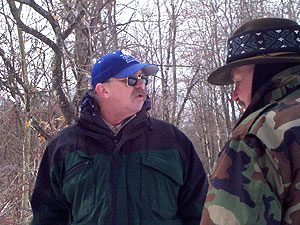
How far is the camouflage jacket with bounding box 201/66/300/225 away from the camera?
103 centimetres

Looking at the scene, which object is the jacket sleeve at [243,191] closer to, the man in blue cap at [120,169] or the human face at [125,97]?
the man in blue cap at [120,169]

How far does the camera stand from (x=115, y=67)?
236cm

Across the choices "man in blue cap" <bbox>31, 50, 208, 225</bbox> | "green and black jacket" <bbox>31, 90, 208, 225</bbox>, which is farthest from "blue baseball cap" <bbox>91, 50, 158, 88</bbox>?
"green and black jacket" <bbox>31, 90, 208, 225</bbox>

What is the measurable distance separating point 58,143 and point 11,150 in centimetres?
754

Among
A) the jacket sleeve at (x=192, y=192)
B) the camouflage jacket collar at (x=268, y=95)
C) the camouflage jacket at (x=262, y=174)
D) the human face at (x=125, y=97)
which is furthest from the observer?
the human face at (x=125, y=97)

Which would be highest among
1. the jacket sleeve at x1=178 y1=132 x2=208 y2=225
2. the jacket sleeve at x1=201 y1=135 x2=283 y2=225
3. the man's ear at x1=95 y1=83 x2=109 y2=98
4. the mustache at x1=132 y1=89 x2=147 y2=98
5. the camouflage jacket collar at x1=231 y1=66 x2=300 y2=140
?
the man's ear at x1=95 y1=83 x2=109 y2=98

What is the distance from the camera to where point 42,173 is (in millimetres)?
2178

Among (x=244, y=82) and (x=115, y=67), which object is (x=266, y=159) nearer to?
(x=244, y=82)

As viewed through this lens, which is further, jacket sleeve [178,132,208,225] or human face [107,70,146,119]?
human face [107,70,146,119]

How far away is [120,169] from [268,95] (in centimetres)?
108

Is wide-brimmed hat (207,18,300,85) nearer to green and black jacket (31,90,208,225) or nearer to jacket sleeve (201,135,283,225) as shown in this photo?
jacket sleeve (201,135,283,225)

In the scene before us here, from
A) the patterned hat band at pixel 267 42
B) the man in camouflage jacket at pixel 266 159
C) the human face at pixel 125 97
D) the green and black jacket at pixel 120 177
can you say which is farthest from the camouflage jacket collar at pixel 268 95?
the human face at pixel 125 97

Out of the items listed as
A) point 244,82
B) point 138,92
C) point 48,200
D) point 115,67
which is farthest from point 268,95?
point 48,200

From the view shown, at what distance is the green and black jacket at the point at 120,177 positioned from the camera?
1.95 m
